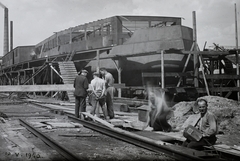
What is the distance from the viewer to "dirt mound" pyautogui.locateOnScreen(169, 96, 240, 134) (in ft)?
24.5

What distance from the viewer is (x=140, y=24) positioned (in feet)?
55.6

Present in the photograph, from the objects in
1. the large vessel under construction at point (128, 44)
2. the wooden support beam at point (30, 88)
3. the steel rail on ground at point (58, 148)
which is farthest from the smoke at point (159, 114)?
the wooden support beam at point (30, 88)

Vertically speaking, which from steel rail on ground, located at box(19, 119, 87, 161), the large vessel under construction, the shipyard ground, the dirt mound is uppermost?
the large vessel under construction

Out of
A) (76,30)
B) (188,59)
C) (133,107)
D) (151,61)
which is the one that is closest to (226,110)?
(133,107)

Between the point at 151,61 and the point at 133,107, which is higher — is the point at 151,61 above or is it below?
above

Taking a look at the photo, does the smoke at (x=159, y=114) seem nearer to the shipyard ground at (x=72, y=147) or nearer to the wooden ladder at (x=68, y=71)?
the shipyard ground at (x=72, y=147)

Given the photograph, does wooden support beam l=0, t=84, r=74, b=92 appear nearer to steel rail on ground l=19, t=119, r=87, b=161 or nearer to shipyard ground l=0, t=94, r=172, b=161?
shipyard ground l=0, t=94, r=172, b=161

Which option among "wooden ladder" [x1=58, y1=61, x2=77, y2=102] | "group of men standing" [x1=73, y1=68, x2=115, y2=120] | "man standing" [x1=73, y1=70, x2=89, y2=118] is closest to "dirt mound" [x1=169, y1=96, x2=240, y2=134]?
"group of men standing" [x1=73, y1=68, x2=115, y2=120]

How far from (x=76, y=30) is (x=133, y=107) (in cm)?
1081

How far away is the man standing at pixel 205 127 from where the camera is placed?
488cm

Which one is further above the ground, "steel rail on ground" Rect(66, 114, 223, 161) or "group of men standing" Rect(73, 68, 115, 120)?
"group of men standing" Rect(73, 68, 115, 120)

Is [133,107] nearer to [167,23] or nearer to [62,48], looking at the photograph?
[167,23]

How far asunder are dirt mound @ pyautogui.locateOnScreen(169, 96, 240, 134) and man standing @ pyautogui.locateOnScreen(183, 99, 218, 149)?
2385mm

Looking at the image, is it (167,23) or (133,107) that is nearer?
(133,107)
